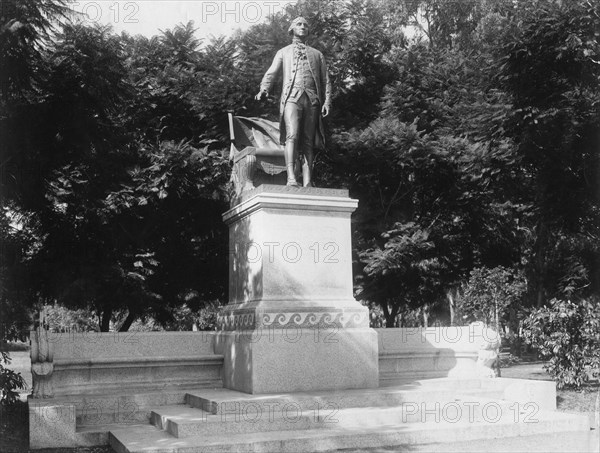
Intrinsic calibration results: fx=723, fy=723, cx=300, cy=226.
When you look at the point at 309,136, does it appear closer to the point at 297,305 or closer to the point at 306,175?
the point at 306,175

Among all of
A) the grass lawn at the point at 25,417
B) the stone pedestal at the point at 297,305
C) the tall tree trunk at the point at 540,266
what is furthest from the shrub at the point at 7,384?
the tall tree trunk at the point at 540,266

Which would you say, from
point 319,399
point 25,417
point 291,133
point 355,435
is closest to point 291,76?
point 291,133

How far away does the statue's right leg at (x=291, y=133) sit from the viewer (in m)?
12.2

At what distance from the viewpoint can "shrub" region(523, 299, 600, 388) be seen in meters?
14.9

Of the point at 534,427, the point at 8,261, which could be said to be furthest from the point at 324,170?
the point at 534,427

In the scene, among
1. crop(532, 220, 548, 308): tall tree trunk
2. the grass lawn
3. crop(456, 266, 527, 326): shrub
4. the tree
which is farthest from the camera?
crop(532, 220, 548, 308): tall tree trunk

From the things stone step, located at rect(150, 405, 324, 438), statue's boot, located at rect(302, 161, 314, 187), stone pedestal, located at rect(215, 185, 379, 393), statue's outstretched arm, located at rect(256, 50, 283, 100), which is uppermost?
statue's outstretched arm, located at rect(256, 50, 283, 100)

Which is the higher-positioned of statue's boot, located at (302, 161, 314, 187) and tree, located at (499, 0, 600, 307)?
tree, located at (499, 0, 600, 307)

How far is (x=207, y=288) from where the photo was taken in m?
24.8

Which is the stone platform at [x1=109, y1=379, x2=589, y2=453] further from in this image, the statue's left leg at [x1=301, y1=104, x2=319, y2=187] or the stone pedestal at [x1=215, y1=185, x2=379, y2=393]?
the statue's left leg at [x1=301, y1=104, x2=319, y2=187]

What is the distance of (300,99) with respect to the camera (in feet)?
40.1

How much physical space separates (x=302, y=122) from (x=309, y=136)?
0.27m

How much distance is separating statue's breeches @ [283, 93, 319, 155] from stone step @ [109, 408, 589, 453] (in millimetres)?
4683

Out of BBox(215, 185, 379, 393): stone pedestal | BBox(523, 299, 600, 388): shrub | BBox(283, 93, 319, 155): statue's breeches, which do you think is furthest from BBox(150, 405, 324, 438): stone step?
BBox(523, 299, 600, 388): shrub
